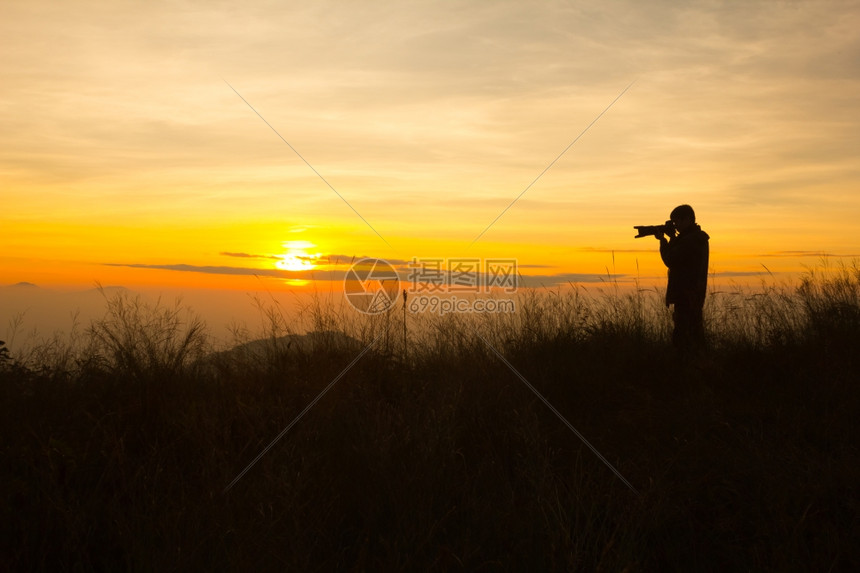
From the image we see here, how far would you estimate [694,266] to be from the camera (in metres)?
7.29

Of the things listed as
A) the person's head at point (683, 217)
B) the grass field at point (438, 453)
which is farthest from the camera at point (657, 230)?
the grass field at point (438, 453)

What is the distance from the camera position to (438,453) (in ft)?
13.7

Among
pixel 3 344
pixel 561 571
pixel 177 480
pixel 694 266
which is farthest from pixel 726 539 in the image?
pixel 3 344

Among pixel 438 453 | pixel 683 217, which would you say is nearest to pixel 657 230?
pixel 683 217

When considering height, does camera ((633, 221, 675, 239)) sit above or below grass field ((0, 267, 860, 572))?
above

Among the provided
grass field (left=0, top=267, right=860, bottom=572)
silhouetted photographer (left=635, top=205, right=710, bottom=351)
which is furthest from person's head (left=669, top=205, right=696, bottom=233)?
grass field (left=0, top=267, right=860, bottom=572)

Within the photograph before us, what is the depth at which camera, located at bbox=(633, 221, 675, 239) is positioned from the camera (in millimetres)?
7738

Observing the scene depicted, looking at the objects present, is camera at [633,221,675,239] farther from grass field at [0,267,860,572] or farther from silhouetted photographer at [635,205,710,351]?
grass field at [0,267,860,572]

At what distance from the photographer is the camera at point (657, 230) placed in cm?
774

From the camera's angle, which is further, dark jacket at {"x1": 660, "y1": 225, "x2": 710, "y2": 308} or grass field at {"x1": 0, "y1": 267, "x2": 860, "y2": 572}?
dark jacket at {"x1": 660, "y1": 225, "x2": 710, "y2": 308}

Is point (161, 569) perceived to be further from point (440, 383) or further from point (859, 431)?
point (859, 431)

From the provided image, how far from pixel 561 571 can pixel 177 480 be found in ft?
8.39

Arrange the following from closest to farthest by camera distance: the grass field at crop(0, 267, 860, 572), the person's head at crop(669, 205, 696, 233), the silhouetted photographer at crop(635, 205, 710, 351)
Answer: the grass field at crop(0, 267, 860, 572), the silhouetted photographer at crop(635, 205, 710, 351), the person's head at crop(669, 205, 696, 233)

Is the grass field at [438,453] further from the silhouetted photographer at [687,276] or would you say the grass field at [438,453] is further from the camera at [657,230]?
the camera at [657,230]
